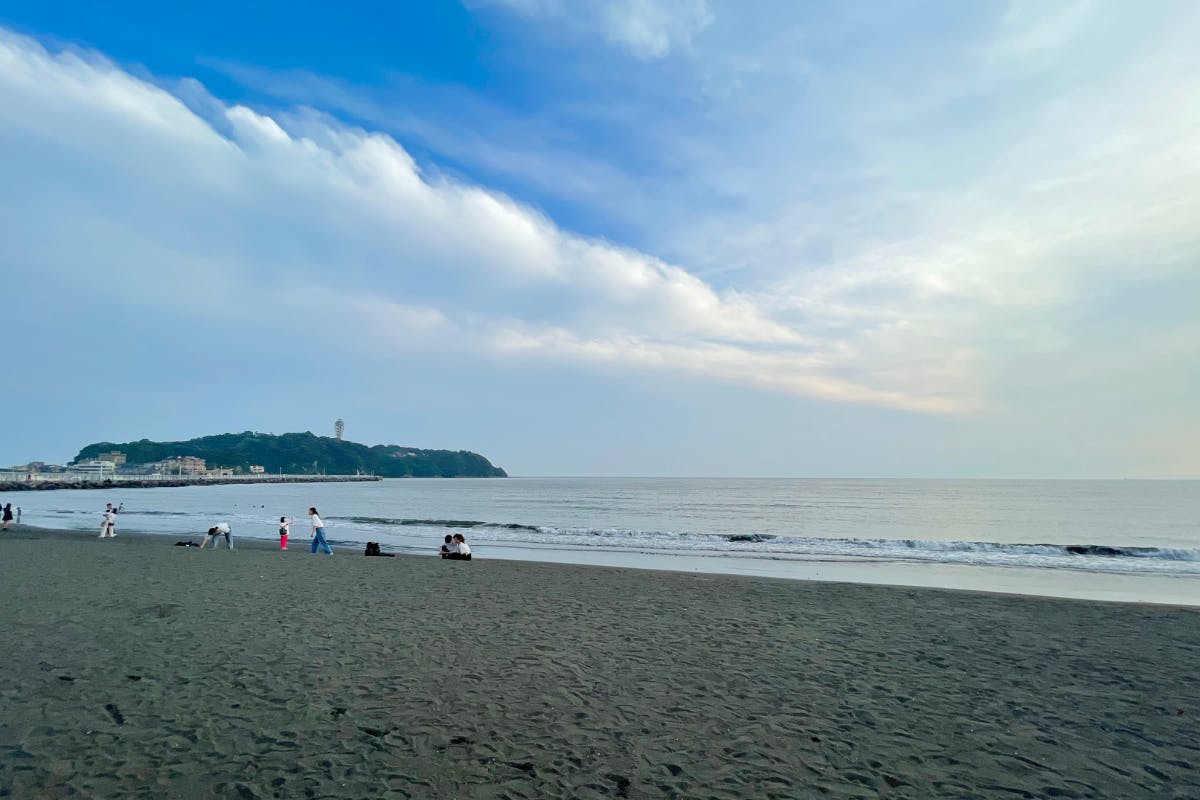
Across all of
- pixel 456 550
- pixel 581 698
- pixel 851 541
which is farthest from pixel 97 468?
pixel 581 698

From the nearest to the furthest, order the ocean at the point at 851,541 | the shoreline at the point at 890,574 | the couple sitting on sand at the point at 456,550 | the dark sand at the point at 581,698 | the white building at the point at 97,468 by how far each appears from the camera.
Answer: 1. the dark sand at the point at 581,698
2. the shoreline at the point at 890,574
3. the ocean at the point at 851,541
4. the couple sitting on sand at the point at 456,550
5. the white building at the point at 97,468

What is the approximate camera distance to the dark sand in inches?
185

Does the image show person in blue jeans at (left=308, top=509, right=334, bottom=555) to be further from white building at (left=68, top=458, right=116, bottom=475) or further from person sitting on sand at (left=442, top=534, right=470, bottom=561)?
white building at (left=68, top=458, right=116, bottom=475)

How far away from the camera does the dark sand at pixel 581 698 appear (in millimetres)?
4699

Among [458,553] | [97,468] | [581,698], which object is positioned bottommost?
[97,468]

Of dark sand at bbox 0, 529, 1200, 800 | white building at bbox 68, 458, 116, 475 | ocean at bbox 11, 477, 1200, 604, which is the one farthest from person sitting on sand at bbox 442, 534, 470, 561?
white building at bbox 68, 458, 116, 475

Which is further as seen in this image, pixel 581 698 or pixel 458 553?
pixel 458 553

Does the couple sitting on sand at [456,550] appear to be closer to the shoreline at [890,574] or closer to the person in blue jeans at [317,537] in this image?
the shoreline at [890,574]

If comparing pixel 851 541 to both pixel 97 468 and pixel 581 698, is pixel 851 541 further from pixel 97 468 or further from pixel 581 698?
pixel 97 468

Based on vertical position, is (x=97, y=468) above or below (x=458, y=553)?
below

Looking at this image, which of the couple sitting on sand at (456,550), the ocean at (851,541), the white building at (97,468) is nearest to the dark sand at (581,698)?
the ocean at (851,541)

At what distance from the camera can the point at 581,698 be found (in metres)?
6.51

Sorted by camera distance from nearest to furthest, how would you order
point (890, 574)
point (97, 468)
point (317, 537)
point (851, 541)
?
1. point (890, 574)
2. point (317, 537)
3. point (851, 541)
4. point (97, 468)

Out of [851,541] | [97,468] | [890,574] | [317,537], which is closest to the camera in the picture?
[890,574]
